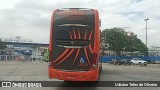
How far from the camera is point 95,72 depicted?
50.7 feet

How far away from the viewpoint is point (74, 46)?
614 inches

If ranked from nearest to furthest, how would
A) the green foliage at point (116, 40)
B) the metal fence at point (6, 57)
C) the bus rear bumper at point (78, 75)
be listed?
the bus rear bumper at point (78, 75) < the metal fence at point (6, 57) < the green foliage at point (116, 40)

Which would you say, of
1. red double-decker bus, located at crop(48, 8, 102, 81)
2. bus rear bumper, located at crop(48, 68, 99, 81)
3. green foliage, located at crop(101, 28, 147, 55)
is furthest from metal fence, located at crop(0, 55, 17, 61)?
bus rear bumper, located at crop(48, 68, 99, 81)

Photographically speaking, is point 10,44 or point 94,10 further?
point 10,44

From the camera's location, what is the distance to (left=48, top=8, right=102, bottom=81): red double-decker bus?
15414 millimetres

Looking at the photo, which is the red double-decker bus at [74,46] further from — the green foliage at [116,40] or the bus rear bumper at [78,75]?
the green foliage at [116,40]

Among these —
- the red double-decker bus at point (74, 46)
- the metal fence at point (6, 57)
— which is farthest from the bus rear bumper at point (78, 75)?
the metal fence at point (6, 57)

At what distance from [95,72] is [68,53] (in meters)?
1.53

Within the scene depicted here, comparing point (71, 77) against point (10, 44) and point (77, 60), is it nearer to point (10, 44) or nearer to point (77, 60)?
point (77, 60)

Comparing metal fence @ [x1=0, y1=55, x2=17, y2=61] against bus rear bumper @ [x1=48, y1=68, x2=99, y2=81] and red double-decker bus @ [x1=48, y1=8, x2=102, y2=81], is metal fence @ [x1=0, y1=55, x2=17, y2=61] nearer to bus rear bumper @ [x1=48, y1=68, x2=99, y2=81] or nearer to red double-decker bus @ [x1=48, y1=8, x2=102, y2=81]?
red double-decker bus @ [x1=48, y1=8, x2=102, y2=81]

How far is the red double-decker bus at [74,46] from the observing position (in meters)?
15.4

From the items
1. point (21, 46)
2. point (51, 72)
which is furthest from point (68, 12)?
point (21, 46)

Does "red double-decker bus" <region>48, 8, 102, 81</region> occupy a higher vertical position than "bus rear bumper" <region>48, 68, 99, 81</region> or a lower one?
higher

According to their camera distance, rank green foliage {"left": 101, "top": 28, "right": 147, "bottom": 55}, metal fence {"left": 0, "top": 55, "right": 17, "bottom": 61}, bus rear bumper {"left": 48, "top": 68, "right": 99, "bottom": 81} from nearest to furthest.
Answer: bus rear bumper {"left": 48, "top": 68, "right": 99, "bottom": 81}
metal fence {"left": 0, "top": 55, "right": 17, "bottom": 61}
green foliage {"left": 101, "top": 28, "right": 147, "bottom": 55}
